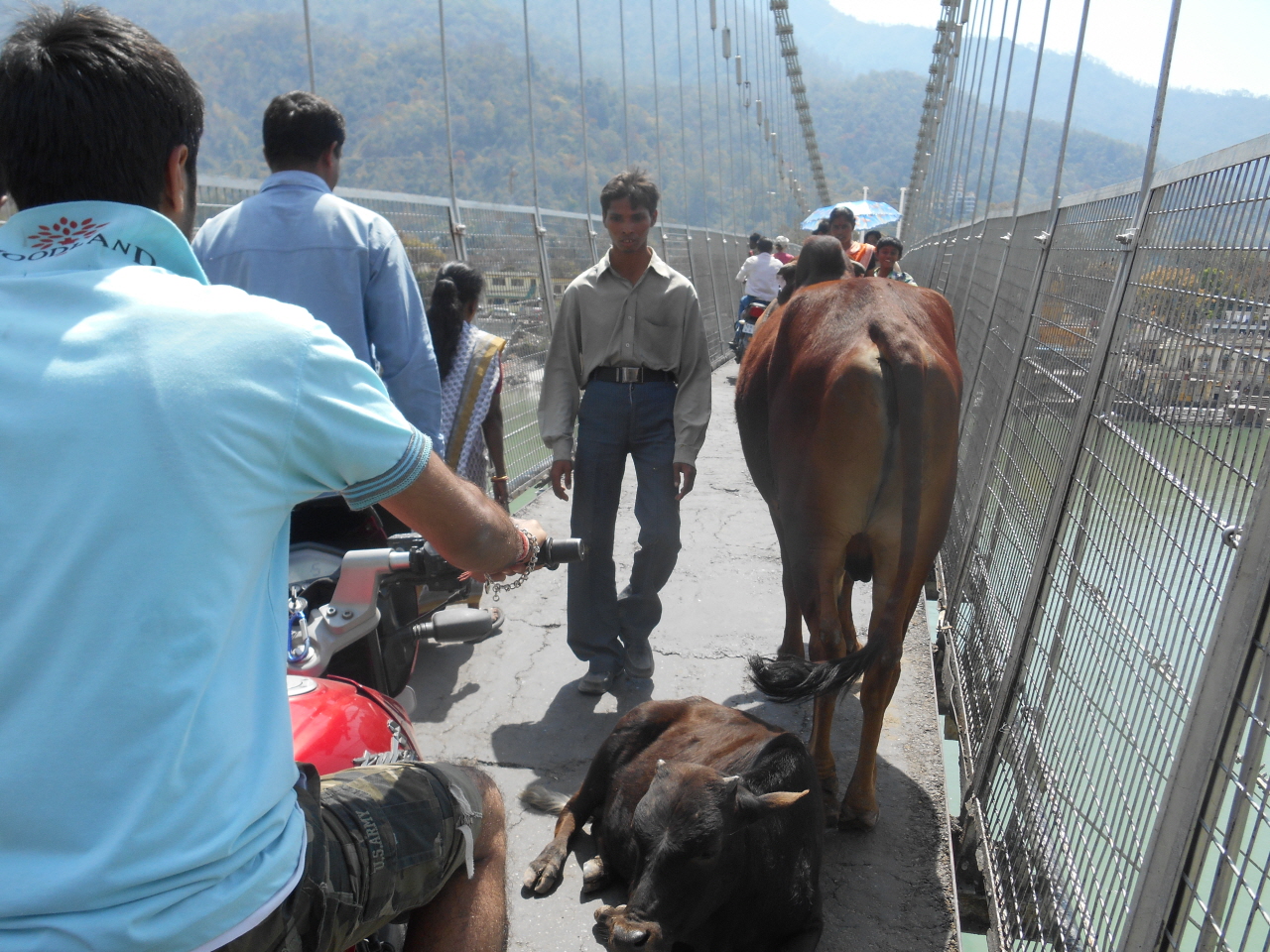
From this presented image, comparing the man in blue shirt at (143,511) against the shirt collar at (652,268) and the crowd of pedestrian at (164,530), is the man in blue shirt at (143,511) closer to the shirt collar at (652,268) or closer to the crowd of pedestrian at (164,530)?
the crowd of pedestrian at (164,530)

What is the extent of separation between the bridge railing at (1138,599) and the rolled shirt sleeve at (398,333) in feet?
7.00

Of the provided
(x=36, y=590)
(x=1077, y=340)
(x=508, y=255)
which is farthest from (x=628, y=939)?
(x=508, y=255)

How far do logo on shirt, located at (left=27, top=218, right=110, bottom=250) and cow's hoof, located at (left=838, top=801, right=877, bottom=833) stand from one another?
292 centimetres

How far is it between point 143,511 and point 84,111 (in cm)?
56

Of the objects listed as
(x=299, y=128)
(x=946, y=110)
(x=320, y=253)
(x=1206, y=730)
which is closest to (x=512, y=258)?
(x=299, y=128)

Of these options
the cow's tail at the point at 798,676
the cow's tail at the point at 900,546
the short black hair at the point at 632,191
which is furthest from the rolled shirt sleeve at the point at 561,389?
the cow's tail at the point at 798,676

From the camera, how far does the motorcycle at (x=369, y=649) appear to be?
1919 mm

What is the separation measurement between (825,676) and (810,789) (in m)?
0.38

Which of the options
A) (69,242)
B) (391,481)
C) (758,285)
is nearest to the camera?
(69,242)

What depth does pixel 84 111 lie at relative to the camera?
1.26m

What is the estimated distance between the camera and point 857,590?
5.64 meters

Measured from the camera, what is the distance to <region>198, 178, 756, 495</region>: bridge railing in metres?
5.62

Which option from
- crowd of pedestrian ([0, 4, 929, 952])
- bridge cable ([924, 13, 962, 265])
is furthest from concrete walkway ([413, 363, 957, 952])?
bridge cable ([924, 13, 962, 265])

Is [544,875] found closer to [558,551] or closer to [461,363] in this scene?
[558,551]
